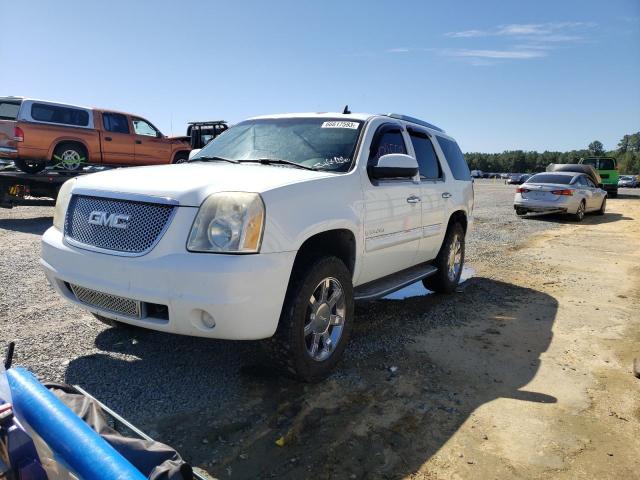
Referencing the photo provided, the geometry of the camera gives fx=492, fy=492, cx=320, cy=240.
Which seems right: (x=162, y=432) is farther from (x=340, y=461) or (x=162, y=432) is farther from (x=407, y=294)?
(x=407, y=294)

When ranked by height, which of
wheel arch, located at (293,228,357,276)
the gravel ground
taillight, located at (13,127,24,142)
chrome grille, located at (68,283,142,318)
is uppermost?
taillight, located at (13,127,24,142)

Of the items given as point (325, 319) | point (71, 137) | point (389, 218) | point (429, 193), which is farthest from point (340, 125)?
point (71, 137)

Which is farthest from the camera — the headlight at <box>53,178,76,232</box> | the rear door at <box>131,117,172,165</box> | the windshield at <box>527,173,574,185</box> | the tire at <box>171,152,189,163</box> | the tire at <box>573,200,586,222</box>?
the windshield at <box>527,173,574,185</box>

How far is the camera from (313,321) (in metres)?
3.36

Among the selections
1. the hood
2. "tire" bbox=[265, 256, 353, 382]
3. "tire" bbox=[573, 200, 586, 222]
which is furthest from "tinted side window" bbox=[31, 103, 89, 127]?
"tire" bbox=[573, 200, 586, 222]

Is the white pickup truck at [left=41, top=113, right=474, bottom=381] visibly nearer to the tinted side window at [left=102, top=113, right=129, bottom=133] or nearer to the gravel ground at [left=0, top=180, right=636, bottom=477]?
the gravel ground at [left=0, top=180, right=636, bottom=477]

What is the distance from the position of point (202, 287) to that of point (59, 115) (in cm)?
1077

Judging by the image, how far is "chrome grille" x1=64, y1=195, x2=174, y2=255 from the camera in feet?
9.53

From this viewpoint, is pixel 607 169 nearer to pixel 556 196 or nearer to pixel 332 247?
pixel 556 196

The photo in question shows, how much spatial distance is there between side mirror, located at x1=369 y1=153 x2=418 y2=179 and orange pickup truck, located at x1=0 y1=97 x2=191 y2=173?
966 centimetres

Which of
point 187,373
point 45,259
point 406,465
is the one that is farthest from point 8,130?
point 406,465

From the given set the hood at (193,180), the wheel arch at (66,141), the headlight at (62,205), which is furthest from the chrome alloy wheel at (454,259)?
the wheel arch at (66,141)

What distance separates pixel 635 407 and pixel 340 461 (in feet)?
7.00

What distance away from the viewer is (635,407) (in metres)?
3.29
